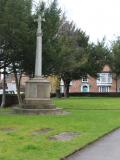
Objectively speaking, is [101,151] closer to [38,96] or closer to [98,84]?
[38,96]

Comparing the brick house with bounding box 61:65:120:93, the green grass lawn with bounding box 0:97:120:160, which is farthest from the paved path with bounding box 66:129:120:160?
the brick house with bounding box 61:65:120:93

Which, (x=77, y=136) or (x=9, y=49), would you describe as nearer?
(x=77, y=136)

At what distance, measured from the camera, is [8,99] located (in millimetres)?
44000

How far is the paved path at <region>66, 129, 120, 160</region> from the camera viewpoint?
12.8 meters

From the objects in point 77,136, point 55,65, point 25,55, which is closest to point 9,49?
point 25,55

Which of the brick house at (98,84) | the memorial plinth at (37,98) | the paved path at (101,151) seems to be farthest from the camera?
the brick house at (98,84)

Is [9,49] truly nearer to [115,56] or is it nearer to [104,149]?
[104,149]

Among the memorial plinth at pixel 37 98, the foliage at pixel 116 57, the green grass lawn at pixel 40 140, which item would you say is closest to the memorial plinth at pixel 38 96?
the memorial plinth at pixel 37 98

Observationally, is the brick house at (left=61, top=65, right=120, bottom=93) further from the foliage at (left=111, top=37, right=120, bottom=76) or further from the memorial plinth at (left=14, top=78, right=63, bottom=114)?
the memorial plinth at (left=14, top=78, right=63, bottom=114)

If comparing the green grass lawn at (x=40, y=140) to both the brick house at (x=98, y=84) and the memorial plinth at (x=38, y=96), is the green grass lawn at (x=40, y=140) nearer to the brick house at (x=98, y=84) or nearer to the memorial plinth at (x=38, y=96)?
the memorial plinth at (x=38, y=96)

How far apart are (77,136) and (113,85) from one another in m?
95.7

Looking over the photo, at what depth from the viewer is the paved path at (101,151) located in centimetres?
1284

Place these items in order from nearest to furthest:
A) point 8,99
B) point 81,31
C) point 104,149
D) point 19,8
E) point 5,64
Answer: point 104,149, point 19,8, point 5,64, point 8,99, point 81,31

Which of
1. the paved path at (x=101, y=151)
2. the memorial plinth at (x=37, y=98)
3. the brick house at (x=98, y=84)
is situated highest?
the brick house at (x=98, y=84)
